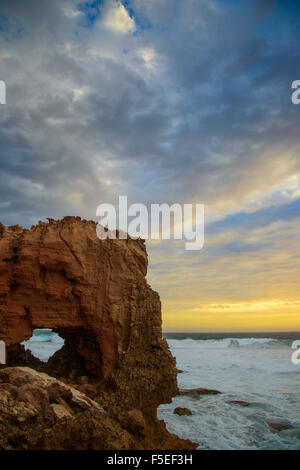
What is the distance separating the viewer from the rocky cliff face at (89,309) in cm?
894

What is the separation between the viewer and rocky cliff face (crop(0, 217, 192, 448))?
29.3ft

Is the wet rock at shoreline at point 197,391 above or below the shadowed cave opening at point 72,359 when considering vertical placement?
below

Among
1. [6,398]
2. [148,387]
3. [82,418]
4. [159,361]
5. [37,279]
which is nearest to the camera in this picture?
[82,418]

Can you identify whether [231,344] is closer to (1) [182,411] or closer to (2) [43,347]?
(2) [43,347]

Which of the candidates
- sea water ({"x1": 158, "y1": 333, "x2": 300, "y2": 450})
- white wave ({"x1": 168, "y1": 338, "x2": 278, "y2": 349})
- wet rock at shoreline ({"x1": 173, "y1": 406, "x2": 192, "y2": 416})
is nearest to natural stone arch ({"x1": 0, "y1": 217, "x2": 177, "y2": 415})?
wet rock at shoreline ({"x1": 173, "y1": 406, "x2": 192, "y2": 416})

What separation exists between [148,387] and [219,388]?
223 inches

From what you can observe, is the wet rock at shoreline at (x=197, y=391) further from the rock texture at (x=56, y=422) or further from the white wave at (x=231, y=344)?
the white wave at (x=231, y=344)

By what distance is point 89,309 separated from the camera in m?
9.61

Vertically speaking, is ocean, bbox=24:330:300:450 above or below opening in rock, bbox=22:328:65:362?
above

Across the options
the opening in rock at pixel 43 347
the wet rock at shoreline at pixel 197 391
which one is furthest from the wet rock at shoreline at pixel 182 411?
the opening in rock at pixel 43 347

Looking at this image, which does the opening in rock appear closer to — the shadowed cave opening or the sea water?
the shadowed cave opening

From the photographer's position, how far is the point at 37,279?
9070 mm
